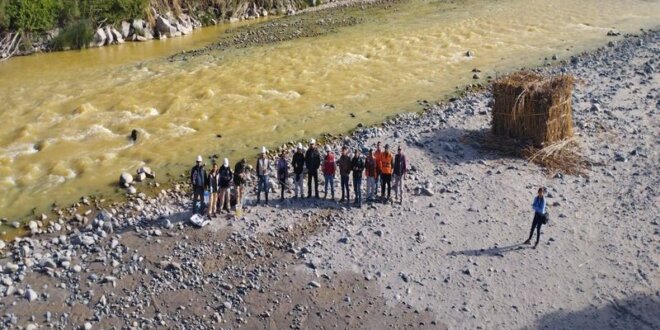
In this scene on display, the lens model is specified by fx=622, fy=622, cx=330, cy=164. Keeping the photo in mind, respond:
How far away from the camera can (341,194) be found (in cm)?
1552

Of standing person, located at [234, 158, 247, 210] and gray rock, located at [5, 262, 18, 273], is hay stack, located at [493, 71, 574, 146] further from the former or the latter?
gray rock, located at [5, 262, 18, 273]

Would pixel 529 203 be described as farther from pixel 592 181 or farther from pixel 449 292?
pixel 449 292

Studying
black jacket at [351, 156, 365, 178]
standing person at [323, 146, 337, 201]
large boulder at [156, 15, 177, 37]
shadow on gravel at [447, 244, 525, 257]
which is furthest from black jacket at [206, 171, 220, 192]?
large boulder at [156, 15, 177, 37]

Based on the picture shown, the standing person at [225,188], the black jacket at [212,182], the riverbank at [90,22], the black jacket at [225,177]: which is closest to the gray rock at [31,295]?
the black jacket at [212,182]

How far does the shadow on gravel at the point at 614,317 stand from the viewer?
10961 millimetres

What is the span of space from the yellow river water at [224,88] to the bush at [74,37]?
67 centimetres

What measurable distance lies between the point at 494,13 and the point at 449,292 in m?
29.0

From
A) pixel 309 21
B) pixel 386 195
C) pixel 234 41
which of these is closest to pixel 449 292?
pixel 386 195

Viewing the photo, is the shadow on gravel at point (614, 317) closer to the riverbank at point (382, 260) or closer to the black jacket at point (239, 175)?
the riverbank at point (382, 260)

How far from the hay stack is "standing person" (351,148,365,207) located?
5315 mm

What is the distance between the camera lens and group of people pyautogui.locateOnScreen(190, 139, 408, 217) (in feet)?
46.9

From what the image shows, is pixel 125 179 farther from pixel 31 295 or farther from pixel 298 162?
pixel 31 295

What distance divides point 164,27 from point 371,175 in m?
22.9

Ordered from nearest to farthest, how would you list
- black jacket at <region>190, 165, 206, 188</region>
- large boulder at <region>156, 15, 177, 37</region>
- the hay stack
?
black jacket at <region>190, 165, 206, 188</region> → the hay stack → large boulder at <region>156, 15, 177, 37</region>
